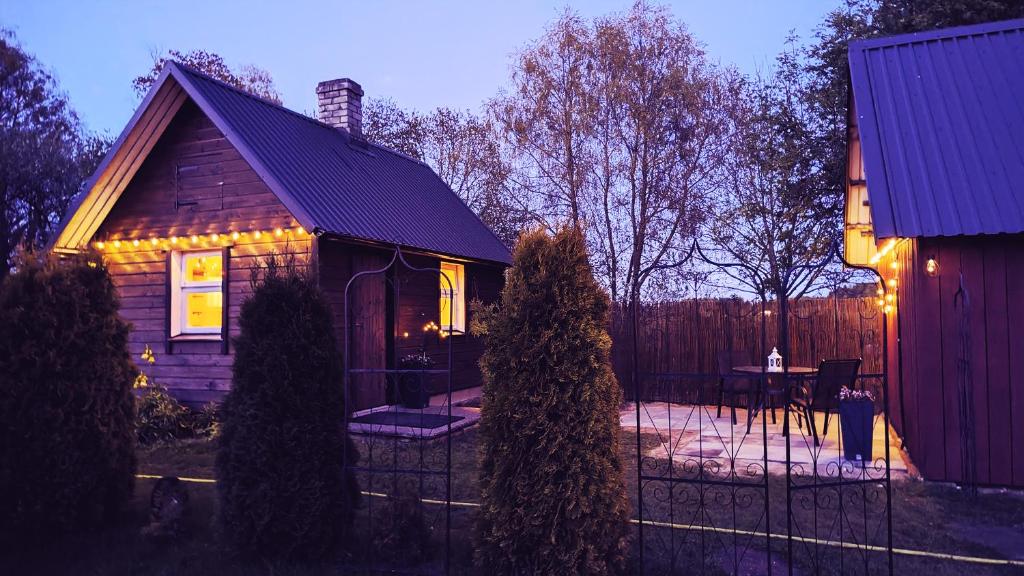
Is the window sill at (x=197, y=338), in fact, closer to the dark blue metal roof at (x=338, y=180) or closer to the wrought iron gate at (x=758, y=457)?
the dark blue metal roof at (x=338, y=180)

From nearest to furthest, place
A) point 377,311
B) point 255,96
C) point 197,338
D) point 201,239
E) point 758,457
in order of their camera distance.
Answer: point 758,457 < point 197,338 < point 201,239 < point 377,311 < point 255,96

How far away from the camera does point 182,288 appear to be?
33.3 feet

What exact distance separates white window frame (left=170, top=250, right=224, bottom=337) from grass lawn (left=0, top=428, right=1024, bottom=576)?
4.38 meters

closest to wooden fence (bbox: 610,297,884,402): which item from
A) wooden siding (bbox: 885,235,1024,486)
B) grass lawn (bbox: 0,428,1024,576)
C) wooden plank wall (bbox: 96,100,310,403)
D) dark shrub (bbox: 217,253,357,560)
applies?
wooden siding (bbox: 885,235,1024,486)

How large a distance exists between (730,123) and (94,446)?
48.7 ft

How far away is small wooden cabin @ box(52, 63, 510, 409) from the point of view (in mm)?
9305

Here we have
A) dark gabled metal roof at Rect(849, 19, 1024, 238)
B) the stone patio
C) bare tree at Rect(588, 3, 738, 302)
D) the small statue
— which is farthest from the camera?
bare tree at Rect(588, 3, 738, 302)

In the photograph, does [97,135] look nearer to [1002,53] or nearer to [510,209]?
[510,209]

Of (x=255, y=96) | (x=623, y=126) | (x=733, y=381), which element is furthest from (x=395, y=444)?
(x=623, y=126)

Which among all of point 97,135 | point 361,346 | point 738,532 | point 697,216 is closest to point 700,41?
point 697,216

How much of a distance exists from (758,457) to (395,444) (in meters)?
4.81

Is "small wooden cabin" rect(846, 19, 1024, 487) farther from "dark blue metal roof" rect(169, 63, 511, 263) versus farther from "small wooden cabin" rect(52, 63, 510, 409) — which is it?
"dark blue metal roof" rect(169, 63, 511, 263)

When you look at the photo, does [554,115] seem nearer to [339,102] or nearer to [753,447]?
[339,102]

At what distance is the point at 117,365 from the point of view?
5.21m
